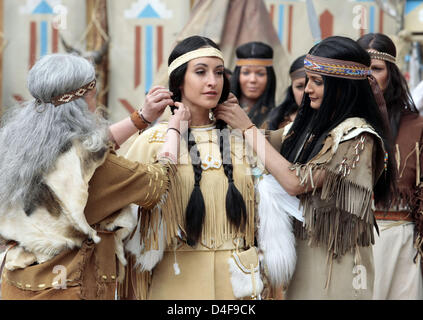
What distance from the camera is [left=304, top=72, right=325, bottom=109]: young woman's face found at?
3068mm

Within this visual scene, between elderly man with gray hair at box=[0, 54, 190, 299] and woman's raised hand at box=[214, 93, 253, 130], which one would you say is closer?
elderly man with gray hair at box=[0, 54, 190, 299]

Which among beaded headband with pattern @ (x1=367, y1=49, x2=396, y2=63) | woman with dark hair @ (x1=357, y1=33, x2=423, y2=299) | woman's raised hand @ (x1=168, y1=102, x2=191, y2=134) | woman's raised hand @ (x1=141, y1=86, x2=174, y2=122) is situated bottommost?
woman with dark hair @ (x1=357, y1=33, x2=423, y2=299)

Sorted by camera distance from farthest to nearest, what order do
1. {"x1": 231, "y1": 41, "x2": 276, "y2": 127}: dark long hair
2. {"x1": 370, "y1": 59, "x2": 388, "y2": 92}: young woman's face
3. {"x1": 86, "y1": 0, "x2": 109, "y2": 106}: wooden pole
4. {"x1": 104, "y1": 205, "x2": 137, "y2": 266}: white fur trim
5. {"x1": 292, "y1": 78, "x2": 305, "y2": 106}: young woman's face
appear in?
{"x1": 86, "y1": 0, "x2": 109, "y2": 106}: wooden pole < {"x1": 231, "y1": 41, "x2": 276, "y2": 127}: dark long hair < {"x1": 292, "y1": 78, "x2": 305, "y2": 106}: young woman's face < {"x1": 370, "y1": 59, "x2": 388, "y2": 92}: young woman's face < {"x1": 104, "y1": 205, "x2": 137, "y2": 266}: white fur trim

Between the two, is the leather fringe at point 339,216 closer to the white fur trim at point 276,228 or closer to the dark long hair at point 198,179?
the white fur trim at point 276,228

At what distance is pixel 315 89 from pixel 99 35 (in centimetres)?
373

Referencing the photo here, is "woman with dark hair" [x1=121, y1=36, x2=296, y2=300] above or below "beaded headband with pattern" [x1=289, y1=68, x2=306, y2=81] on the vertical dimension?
below

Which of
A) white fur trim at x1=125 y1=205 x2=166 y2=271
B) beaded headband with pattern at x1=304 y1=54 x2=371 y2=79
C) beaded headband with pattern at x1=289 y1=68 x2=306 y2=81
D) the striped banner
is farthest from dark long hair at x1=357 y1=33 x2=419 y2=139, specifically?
the striped banner

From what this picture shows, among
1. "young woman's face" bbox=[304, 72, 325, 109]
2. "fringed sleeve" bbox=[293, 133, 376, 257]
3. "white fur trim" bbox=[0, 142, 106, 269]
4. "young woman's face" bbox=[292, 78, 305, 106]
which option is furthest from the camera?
"young woman's face" bbox=[292, 78, 305, 106]

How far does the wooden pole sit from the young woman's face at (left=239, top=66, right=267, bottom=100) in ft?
5.98

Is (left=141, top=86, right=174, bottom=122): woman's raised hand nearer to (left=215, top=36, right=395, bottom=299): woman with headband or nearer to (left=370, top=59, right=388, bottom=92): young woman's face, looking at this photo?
(left=215, top=36, right=395, bottom=299): woman with headband

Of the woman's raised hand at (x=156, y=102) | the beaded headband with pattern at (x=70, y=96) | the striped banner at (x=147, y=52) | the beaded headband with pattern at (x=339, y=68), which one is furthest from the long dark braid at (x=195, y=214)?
the striped banner at (x=147, y=52)

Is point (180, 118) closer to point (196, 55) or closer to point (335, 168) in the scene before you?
point (196, 55)

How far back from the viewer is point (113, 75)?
6.46 metres

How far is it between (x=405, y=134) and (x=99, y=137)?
2.08 meters
